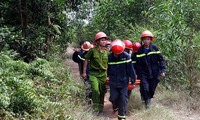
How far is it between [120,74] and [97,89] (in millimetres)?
795

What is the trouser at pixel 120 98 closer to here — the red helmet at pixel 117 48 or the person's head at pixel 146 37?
the red helmet at pixel 117 48

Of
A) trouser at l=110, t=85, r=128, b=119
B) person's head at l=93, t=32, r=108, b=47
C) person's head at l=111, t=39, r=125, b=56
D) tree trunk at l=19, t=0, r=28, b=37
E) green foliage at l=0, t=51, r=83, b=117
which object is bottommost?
trouser at l=110, t=85, r=128, b=119

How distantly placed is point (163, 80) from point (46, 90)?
193 inches

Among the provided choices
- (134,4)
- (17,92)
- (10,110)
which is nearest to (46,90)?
(17,92)

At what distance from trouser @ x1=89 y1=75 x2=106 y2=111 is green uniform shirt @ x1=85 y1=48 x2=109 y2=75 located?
0.16m

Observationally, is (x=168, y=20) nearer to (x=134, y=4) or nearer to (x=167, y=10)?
(x=167, y=10)

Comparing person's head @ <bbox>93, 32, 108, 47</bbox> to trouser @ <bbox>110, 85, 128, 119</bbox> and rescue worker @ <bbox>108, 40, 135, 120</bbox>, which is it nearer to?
rescue worker @ <bbox>108, 40, 135, 120</bbox>

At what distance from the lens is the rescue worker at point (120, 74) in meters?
6.56

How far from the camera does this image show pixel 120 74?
260 inches

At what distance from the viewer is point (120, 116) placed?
652 cm

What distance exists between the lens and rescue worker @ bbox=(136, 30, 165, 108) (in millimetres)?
7484

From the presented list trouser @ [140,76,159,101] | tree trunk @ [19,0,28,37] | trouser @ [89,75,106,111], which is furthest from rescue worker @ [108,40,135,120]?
tree trunk @ [19,0,28,37]

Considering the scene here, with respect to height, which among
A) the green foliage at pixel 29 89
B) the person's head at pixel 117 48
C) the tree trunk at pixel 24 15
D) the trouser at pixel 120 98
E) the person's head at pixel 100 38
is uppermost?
the tree trunk at pixel 24 15

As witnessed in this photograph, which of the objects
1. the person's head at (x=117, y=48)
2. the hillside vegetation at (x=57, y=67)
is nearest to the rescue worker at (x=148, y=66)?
the hillside vegetation at (x=57, y=67)
